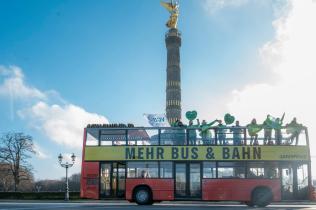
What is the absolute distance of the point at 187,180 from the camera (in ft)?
65.3

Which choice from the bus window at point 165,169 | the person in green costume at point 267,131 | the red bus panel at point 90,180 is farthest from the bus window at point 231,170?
the red bus panel at point 90,180

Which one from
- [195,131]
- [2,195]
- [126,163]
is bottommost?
[2,195]

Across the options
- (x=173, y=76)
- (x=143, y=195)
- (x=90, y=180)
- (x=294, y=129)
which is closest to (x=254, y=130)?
(x=294, y=129)

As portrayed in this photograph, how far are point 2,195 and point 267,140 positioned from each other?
2385 centimetres

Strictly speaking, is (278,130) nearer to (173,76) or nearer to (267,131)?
(267,131)

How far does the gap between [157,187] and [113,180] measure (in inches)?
71.2

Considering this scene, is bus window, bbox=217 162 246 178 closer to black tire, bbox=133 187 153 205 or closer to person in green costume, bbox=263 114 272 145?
person in green costume, bbox=263 114 272 145

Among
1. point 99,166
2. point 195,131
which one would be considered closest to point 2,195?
point 99,166

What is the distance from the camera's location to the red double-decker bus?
19.6 metres

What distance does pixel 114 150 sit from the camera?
20.2 meters

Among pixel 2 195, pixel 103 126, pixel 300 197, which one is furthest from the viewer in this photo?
pixel 2 195

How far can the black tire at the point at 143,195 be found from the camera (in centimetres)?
2039

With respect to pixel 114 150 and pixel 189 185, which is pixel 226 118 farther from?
pixel 114 150

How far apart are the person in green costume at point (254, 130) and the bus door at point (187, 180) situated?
2.33 m
